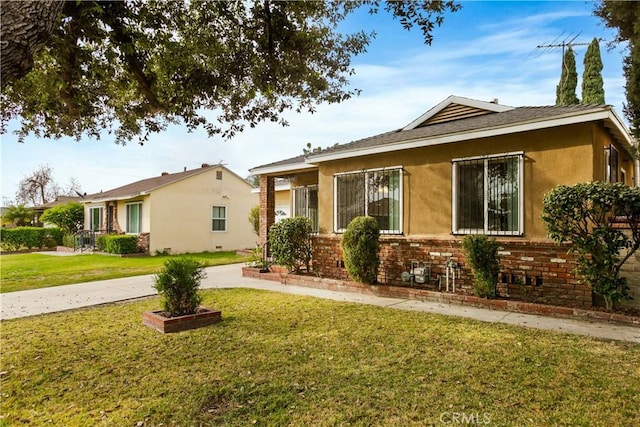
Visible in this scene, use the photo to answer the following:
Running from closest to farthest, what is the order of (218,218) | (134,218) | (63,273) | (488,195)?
(488,195) → (63,273) → (134,218) → (218,218)

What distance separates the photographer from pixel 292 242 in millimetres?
10234

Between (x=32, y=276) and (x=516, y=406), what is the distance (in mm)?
14113

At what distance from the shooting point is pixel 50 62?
6.25m

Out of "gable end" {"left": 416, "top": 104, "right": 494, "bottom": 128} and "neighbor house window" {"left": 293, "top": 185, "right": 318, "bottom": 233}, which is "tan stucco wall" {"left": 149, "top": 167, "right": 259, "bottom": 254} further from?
"gable end" {"left": 416, "top": 104, "right": 494, "bottom": 128}

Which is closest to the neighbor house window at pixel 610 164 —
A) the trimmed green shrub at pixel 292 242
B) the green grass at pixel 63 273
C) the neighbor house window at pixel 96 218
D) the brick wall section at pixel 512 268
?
the brick wall section at pixel 512 268

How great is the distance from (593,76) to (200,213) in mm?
Answer: 21577

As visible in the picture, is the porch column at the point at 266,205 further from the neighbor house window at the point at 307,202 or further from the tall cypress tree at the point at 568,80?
the tall cypress tree at the point at 568,80

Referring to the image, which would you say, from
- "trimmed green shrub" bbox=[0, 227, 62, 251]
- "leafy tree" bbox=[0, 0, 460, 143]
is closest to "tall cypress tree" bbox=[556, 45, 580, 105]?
"leafy tree" bbox=[0, 0, 460, 143]

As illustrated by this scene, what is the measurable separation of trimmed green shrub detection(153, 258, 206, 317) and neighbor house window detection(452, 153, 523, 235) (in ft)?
17.9

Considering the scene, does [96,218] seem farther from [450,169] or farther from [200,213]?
[450,169]

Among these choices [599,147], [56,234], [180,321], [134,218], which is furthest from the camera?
[56,234]

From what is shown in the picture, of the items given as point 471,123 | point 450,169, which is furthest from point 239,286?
point 471,123

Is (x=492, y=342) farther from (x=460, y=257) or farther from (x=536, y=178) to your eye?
(x=536, y=178)

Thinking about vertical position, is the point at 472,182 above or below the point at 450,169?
below
